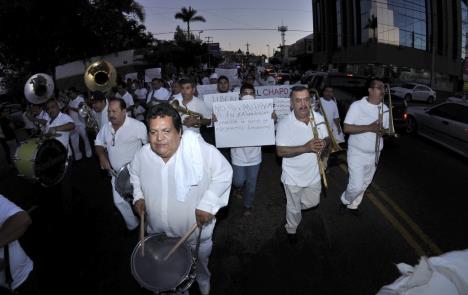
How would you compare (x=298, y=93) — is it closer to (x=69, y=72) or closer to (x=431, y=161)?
(x=431, y=161)

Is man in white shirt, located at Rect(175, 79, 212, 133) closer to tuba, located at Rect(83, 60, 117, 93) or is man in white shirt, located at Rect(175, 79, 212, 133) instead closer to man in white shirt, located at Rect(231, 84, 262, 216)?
man in white shirt, located at Rect(231, 84, 262, 216)

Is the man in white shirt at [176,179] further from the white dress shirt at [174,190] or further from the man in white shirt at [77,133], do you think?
the man in white shirt at [77,133]

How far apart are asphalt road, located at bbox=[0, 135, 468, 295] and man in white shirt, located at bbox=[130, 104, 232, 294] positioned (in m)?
1.17

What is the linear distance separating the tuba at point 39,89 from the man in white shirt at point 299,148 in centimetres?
635

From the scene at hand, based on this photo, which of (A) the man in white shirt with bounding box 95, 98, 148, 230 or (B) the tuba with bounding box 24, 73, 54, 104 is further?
(B) the tuba with bounding box 24, 73, 54, 104

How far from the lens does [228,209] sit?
5.92 meters

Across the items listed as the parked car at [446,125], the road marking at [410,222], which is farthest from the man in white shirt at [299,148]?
the parked car at [446,125]

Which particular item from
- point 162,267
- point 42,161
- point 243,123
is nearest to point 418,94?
point 243,123

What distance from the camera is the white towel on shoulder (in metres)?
2.89

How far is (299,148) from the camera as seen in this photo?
418cm

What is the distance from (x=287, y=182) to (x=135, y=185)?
1.94 m

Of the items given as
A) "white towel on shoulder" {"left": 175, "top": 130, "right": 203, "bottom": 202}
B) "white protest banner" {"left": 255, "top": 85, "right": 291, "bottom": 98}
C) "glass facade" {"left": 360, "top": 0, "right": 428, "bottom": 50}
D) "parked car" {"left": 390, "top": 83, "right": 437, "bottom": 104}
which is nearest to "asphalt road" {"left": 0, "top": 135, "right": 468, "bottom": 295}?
"white towel on shoulder" {"left": 175, "top": 130, "right": 203, "bottom": 202}

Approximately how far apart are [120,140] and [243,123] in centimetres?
188

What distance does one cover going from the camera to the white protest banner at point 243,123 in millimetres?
5504
